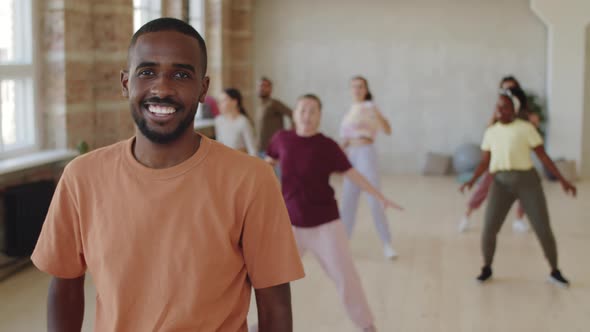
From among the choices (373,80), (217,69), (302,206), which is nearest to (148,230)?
(302,206)

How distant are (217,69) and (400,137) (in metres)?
3.39

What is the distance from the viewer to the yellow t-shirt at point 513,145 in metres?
5.68

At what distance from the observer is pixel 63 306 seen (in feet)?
6.05

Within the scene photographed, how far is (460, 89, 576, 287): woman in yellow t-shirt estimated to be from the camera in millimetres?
5691

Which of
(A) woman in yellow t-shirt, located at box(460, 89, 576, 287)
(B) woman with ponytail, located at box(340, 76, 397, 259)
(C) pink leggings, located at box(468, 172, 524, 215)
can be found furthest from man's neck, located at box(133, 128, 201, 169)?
(C) pink leggings, located at box(468, 172, 524, 215)

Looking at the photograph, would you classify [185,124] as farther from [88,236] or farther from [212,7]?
[212,7]

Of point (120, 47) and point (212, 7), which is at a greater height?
point (212, 7)

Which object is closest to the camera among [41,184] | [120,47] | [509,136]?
[509,136]

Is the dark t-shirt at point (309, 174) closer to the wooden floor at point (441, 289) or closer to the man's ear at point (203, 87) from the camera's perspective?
the wooden floor at point (441, 289)

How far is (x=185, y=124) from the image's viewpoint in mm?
1741

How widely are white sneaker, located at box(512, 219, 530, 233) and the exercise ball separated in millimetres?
3741

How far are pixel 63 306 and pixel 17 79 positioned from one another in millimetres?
5317

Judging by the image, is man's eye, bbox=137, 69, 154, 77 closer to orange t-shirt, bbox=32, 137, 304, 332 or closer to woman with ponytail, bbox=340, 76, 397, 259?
orange t-shirt, bbox=32, 137, 304, 332

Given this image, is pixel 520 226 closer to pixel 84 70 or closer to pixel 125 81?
pixel 84 70
